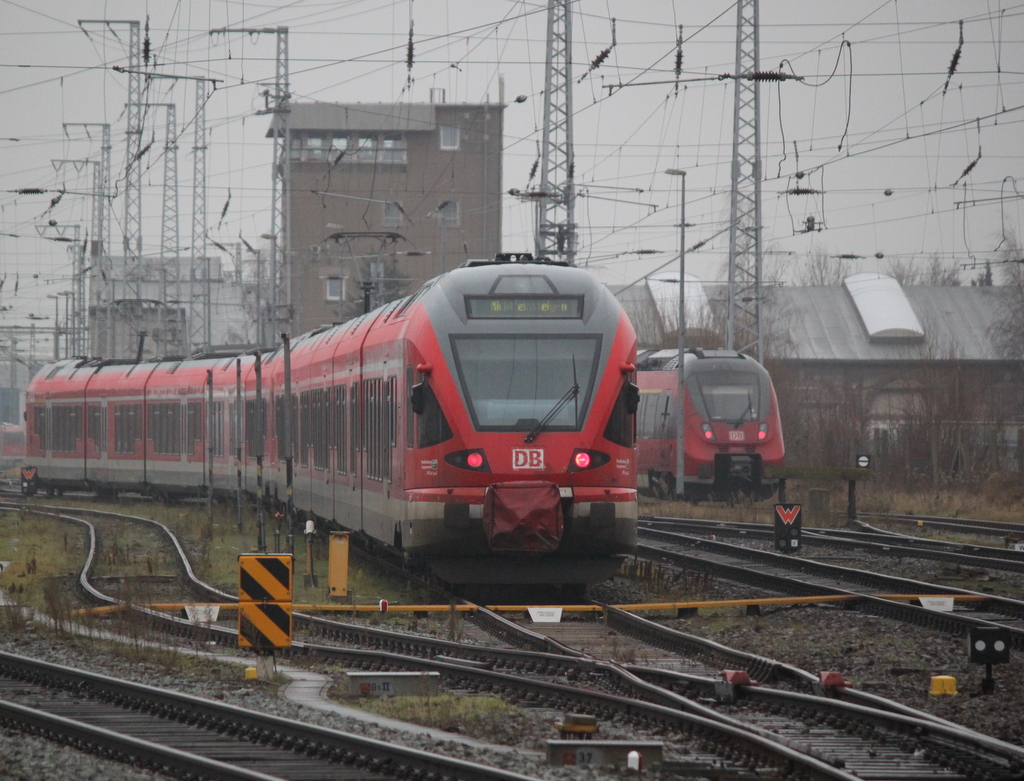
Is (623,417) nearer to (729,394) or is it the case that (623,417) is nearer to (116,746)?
(116,746)

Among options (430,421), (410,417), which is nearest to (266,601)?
(430,421)

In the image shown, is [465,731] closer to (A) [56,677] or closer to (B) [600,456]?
(A) [56,677]

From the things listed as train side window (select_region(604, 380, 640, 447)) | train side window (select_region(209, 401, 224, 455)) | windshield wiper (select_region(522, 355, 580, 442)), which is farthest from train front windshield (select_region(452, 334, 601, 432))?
train side window (select_region(209, 401, 224, 455))

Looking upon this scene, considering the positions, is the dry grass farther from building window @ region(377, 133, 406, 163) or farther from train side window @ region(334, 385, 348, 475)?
building window @ region(377, 133, 406, 163)

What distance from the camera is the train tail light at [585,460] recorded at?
1582 centimetres

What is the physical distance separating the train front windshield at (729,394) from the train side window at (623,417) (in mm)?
19493

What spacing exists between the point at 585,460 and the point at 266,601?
5.04 metres

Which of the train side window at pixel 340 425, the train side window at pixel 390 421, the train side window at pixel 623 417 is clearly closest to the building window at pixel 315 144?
the train side window at pixel 340 425

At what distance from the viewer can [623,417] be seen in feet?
53.2

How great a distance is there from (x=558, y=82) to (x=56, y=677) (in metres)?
21.2

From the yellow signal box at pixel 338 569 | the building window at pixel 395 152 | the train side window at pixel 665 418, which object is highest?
the building window at pixel 395 152

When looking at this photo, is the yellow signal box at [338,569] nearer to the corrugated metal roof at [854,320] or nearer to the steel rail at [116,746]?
the steel rail at [116,746]

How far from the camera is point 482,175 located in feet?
278

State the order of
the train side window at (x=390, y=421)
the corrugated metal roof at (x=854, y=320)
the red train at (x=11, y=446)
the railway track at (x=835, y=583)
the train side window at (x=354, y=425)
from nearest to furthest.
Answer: the railway track at (x=835, y=583) → the train side window at (x=390, y=421) → the train side window at (x=354, y=425) → the corrugated metal roof at (x=854, y=320) → the red train at (x=11, y=446)
